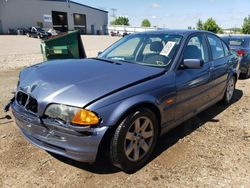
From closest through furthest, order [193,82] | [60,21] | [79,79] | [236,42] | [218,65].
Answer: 1. [79,79]
2. [193,82]
3. [218,65]
4. [236,42]
5. [60,21]

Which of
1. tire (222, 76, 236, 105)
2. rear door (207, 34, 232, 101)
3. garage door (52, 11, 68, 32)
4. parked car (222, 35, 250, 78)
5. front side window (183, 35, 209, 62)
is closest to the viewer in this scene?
front side window (183, 35, 209, 62)

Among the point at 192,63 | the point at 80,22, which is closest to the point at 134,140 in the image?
the point at 192,63

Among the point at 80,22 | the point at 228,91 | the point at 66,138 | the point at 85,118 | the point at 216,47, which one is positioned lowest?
the point at 228,91

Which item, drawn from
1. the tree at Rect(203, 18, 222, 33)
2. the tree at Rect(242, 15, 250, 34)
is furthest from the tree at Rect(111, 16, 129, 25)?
the tree at Rect(242, 15, 250, 34)

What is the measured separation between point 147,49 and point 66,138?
199 cm

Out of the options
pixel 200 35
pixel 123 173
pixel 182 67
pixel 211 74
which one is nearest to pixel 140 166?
pixel 123 173

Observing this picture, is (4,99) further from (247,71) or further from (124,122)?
(247,71)

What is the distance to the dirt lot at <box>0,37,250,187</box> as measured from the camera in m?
3.02

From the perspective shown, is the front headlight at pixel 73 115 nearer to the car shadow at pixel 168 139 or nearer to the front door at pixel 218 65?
the car shadow at pixel 168 139

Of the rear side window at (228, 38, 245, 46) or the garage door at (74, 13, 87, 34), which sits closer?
the rear side window at (228, 38, 245, 46)

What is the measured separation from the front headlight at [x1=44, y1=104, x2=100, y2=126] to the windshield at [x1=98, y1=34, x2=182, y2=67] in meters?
1.41

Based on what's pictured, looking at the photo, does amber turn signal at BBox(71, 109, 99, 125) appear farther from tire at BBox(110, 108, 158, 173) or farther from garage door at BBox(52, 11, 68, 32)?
garage door at BBox(52, 11, 68, 32)

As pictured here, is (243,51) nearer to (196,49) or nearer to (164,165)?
(196,49)

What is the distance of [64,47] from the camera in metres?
8.00
